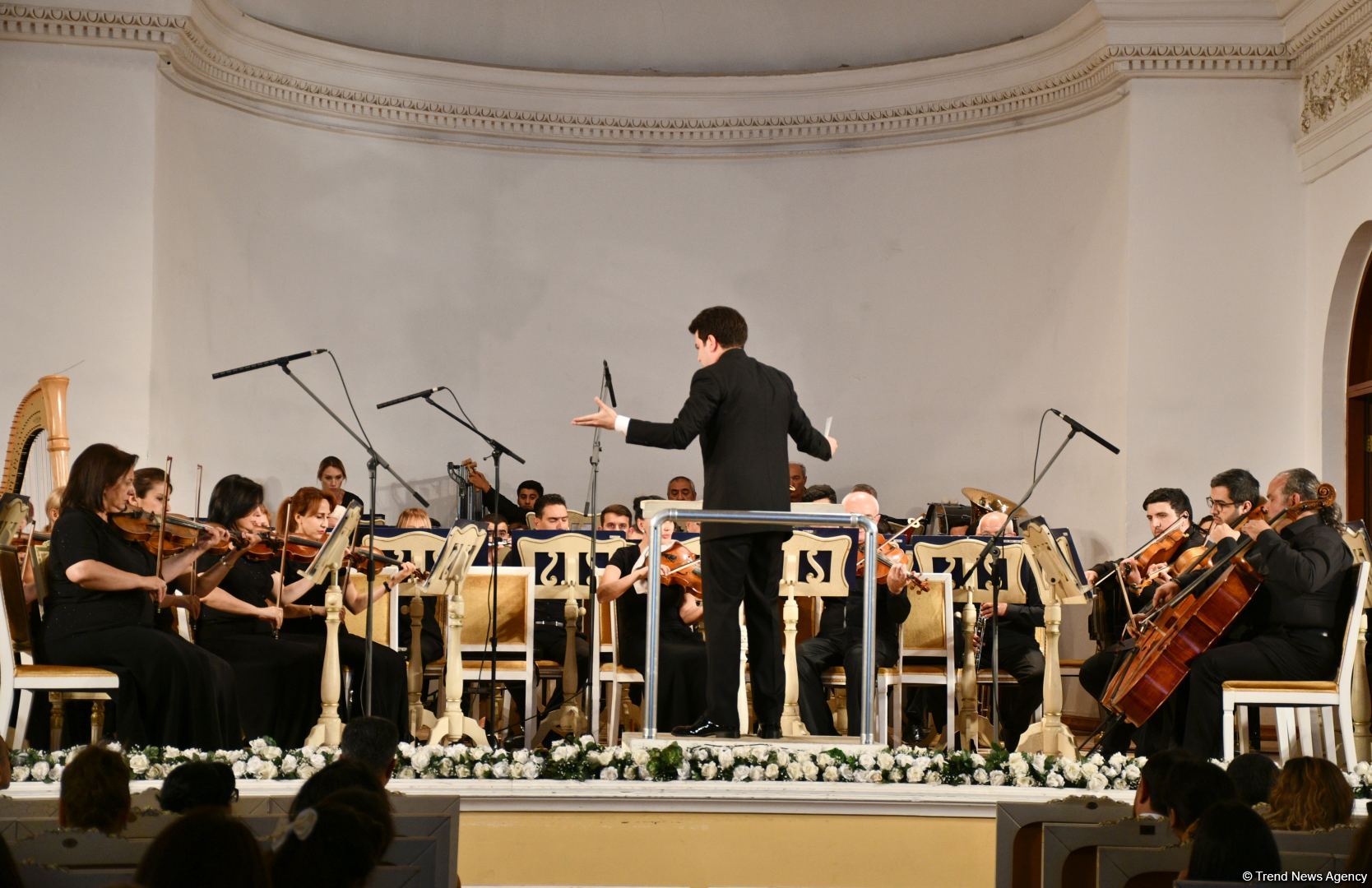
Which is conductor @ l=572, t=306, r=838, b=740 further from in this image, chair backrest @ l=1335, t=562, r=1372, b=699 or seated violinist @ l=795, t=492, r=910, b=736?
chair backrest @ l=1335, t=562, r=1372, b=699

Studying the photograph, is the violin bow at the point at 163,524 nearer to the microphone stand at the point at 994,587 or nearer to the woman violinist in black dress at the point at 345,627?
the woman violinist in black dress at the point at 345,627

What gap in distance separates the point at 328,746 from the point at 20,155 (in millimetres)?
4911

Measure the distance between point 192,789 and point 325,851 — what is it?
0.75m

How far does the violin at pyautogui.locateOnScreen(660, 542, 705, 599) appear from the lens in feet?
21.6

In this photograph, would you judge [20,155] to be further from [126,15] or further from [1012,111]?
[1012,111]

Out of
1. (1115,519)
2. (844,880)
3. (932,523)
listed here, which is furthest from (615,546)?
(1115,519)

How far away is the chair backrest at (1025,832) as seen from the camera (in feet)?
11.7

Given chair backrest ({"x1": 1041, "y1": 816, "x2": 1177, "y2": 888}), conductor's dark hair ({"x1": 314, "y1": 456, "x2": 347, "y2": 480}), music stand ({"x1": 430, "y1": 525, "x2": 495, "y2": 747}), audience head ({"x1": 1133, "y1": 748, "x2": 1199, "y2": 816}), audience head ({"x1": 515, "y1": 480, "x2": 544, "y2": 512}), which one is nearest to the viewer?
chair backrest ({"x1": 1041, "y1": 816, "x2": 1177, "y2": 888})

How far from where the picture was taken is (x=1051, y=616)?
19.2 ft

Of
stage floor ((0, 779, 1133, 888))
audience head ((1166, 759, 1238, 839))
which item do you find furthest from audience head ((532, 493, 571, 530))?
audience head ((1166, 759, 1238, 839))

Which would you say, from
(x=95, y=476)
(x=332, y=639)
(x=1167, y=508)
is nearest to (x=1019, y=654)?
(x=1167, y=508)

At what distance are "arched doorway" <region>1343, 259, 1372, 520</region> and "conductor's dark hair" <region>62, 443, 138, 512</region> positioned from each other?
6311 mm

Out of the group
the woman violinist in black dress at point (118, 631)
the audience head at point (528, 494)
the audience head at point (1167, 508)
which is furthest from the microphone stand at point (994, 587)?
the audience head at point (528, 494)

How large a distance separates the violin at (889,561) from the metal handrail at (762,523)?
1.43m
